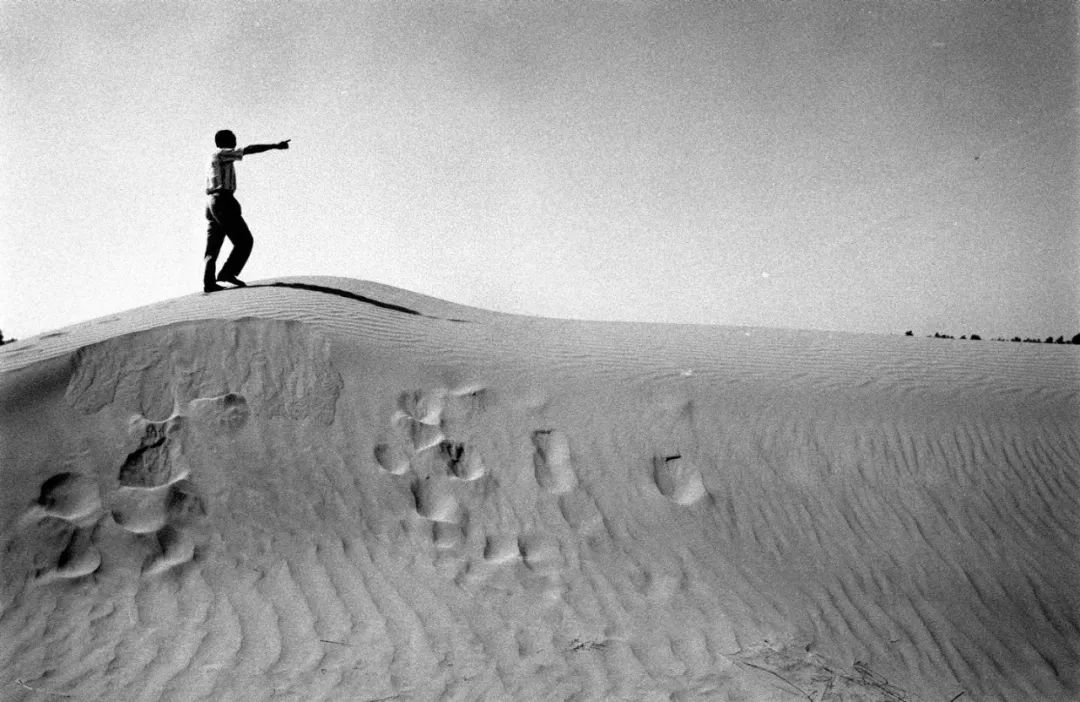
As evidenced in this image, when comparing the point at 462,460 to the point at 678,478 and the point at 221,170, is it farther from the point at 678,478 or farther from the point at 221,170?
the point at 221,170

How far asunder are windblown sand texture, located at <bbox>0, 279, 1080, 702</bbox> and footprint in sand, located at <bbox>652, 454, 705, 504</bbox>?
3 cm

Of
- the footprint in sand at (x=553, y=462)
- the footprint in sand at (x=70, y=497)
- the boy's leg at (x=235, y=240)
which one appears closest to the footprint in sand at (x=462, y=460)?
the footprint in sand at (x=553, y=462)

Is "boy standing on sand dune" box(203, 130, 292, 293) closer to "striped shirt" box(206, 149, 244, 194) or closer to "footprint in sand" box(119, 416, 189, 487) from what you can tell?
"striped shirt" box(206, 149, 244, 194)

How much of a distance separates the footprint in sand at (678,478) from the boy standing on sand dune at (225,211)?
17.8 ft

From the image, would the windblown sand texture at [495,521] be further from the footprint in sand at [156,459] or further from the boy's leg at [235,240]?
the boy's leg at [235,240]

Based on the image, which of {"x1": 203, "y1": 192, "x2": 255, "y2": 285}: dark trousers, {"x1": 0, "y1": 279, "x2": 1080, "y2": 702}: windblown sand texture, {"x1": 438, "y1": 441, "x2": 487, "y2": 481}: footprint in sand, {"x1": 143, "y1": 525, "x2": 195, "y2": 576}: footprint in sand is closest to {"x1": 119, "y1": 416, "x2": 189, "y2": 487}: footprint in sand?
{"x1": 0, "y1": 279, "x2": 1080, "y2": 702}: windblown sand texture

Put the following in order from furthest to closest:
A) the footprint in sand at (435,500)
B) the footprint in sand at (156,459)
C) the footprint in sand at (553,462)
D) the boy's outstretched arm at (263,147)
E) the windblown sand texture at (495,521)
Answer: the boy's outstretched arm at (263,147), the footprint in sand at (553,462), the footprint in sand at (435,500), the footprint in sand at (156,459), the windblown sand texture at (495,521)

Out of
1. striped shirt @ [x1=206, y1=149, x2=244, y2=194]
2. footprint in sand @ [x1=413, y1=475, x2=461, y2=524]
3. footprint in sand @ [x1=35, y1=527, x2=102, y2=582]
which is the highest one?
striped shirt @ [x1=206, y1=149, x2=244, y2=194]

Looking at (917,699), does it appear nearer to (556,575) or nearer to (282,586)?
(556,575)

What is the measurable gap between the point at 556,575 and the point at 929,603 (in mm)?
3040

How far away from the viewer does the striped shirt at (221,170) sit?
7.93 m

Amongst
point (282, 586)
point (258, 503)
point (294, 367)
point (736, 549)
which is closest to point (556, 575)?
point (736, 549)

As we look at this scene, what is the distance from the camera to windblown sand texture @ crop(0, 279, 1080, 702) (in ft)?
14.3

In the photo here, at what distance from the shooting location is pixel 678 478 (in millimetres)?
6461
